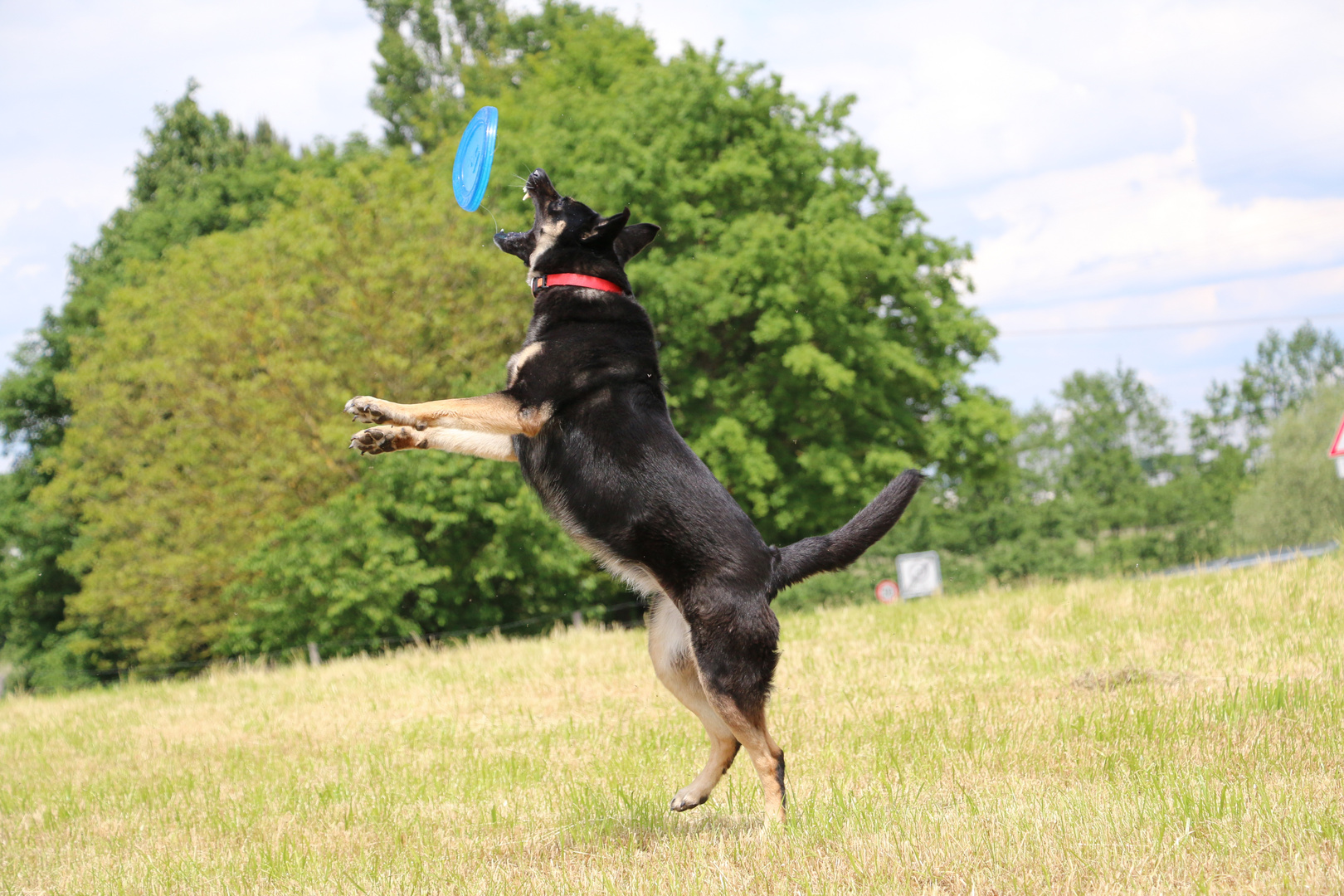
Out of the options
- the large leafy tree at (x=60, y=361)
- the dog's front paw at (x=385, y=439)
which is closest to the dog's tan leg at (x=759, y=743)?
the dog's front paw at (x=385, y=439)

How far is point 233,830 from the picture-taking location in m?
5.88

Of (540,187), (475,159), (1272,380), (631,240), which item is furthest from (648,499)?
(1272,380)

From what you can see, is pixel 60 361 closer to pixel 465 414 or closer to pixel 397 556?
pixel 397 556

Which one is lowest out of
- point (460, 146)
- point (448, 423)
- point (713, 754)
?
point (713, 754)

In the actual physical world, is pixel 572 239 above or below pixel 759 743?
above

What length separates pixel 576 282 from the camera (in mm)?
5152

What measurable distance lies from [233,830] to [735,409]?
20.7 m

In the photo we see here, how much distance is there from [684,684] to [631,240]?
2171 millimetres

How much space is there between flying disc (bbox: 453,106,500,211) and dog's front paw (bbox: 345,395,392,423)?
208 cm

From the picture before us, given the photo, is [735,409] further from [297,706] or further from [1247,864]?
[1247,864]

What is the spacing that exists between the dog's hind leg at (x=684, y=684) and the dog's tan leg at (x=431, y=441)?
95 cm

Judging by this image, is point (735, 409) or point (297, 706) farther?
point (735, 409)

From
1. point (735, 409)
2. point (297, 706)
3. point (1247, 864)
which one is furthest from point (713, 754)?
point (735, 409)

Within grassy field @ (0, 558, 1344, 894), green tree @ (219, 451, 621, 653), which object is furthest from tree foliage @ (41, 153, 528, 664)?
grassy field @ (0, 558, 1344, 894)
